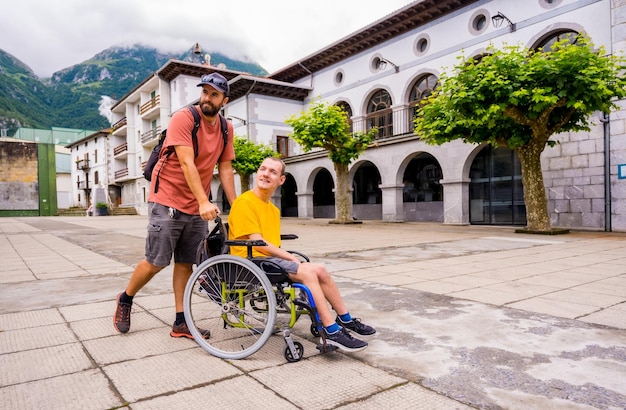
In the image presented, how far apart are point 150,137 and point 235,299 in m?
40.1

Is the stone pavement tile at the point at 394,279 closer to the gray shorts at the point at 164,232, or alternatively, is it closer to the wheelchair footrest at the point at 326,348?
the wheelchair footrest at the point at 326,348

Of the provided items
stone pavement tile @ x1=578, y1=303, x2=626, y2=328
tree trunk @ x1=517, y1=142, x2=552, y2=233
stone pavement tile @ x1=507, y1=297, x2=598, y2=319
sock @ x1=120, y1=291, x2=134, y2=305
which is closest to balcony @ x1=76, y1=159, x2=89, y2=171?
tree trunk @ x1=517, y1=142, x2=552, y2=233

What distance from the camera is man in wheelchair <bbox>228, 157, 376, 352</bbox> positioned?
8.95 ft

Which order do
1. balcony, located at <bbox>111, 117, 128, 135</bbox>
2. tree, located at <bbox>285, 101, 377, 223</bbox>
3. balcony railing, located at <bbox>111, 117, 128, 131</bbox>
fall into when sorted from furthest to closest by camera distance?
balcony railing, located at <bbox>111, 117, 128, 131</bbox>, balcony, located at <bbox>111, 117, 128, 135</bbox>, tree, located at <bbox>285, 101, 377, 223</bbox>

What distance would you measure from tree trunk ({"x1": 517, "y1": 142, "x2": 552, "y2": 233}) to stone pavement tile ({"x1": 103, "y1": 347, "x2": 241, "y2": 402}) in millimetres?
11545

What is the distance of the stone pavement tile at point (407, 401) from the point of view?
206 centimetres

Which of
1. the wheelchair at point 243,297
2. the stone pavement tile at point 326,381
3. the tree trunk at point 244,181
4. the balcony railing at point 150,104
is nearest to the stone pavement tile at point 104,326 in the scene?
the wheelchair at point 243,297

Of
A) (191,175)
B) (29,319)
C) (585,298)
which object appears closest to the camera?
(191,175)

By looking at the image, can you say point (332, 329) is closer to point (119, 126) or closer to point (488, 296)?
point (488, 296)

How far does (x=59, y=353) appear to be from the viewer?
9.41 ft

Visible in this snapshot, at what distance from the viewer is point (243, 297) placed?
2895 millimetres

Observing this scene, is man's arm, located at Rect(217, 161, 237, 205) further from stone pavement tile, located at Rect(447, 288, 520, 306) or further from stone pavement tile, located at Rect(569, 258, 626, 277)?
stone pavement tile, located at Rect(569, 258, 626, 277)

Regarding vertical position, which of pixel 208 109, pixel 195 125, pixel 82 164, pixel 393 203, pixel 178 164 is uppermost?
pixel 82 164

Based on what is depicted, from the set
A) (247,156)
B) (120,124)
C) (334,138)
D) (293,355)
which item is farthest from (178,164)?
(120,124)
